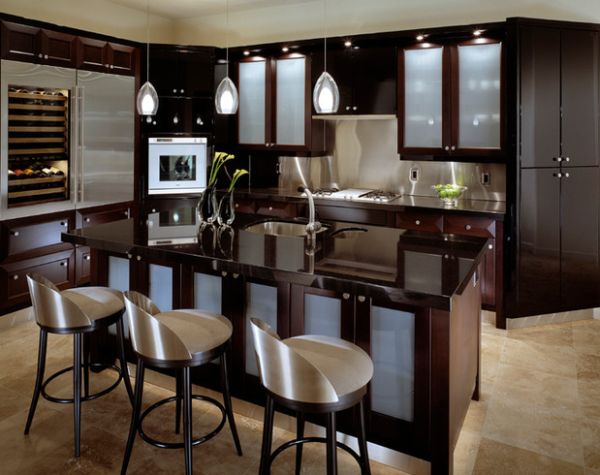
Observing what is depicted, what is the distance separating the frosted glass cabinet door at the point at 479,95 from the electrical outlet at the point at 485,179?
1.38ft

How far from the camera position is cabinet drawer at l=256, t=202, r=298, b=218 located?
5.02 metres

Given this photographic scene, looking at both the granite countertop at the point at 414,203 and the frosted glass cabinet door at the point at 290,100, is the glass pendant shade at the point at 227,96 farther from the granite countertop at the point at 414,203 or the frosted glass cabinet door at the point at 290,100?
the frosted glass cabinet door at the point at 290,100

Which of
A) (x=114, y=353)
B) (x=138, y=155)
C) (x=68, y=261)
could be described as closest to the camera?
(x=114, y=353)

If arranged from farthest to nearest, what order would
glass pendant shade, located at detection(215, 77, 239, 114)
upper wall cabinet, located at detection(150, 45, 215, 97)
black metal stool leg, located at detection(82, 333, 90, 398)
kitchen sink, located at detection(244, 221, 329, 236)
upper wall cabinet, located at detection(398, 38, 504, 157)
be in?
1. upper wall cabinet, located at detection(150, 45, 215, 97)
2. upper wall cabinet, located at detection(398, 38, 504, 157)
3. kitchen sink, located at detection(244, 221, 329, 236)
4. glass pendant shade, located at detection(215, 77, 239, 114)
5. black metal stool leg, located at detection(82, 333, 90, 398)

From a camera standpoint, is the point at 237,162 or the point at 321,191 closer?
the point at 321,191

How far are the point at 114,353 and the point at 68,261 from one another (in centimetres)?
173

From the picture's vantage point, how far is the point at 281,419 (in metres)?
2.60

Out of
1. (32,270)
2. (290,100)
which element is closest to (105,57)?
(290,100)

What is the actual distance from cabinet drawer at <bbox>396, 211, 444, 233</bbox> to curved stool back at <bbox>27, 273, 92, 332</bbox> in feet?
9.32

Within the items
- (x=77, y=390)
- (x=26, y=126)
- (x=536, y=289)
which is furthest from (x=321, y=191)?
(x=77, y=390)

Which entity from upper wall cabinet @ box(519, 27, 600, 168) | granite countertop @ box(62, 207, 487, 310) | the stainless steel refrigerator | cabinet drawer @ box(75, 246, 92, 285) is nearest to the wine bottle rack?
the stainless steel refrigerator

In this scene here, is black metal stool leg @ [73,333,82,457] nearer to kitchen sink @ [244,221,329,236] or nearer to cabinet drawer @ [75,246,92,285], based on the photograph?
kitchen sink @ [244,221,329,236]

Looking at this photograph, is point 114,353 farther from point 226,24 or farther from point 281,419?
point 226,24

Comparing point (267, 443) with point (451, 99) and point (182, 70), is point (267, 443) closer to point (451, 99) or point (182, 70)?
point (451, 99)
